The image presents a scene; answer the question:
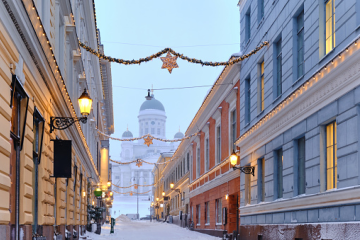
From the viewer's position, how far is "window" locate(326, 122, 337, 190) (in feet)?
42.3

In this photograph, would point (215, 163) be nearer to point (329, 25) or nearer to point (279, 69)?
point (279, 69)

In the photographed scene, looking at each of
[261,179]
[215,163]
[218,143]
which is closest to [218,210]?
[215,163]

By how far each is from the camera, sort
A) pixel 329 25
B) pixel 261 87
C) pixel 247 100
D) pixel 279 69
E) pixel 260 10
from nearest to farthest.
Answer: pixel 329 25, pixel 279 69, pixel 261 87, pixel 260 10, pixel 247 100

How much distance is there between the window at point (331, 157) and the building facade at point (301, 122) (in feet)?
0.07

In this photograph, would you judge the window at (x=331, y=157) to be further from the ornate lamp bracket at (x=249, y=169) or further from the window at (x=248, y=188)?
the window at (x=248, y=188)

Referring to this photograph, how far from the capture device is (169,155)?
79688 millimetres

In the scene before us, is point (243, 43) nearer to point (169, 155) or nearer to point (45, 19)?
point (45, 19)

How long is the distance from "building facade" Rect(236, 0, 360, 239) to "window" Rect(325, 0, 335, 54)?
0.07 feet

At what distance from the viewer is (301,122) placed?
50.3 ft

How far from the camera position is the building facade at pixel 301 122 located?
11.7 metres

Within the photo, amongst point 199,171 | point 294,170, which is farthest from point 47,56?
point 199,171

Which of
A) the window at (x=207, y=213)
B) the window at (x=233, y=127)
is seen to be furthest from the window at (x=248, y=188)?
the window at (x=207, y=213)

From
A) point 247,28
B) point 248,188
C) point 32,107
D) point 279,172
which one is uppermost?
point 247,28

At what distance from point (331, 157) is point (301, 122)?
7.62 feet
